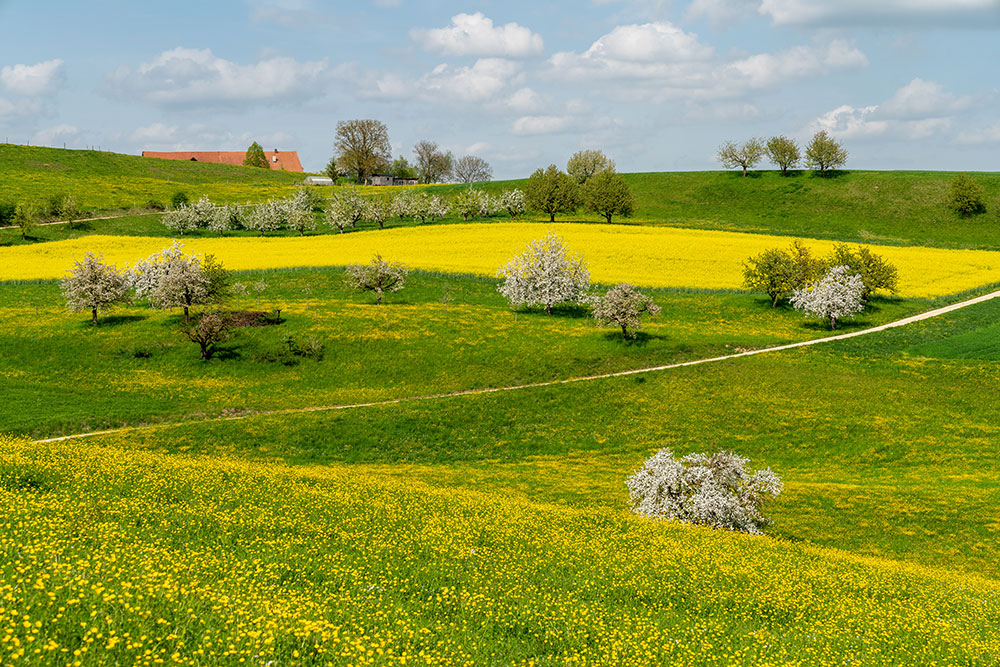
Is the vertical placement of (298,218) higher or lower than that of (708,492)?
higher

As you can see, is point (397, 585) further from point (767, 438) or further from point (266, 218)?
point (266, 218)

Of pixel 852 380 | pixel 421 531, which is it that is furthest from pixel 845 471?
pixel 421 531

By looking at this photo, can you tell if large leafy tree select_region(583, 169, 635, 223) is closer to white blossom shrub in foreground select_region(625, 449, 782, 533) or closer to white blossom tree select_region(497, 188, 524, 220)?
white blossom tree select_region(497, 188, 524, 220)

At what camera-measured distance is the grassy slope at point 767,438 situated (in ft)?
104

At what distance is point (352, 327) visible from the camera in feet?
197

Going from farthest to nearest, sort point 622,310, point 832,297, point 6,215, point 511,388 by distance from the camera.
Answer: point 6,215 < point 832,297 < point 622,310 < point 511,388

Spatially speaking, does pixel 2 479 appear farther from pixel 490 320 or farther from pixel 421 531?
pixel 490 320

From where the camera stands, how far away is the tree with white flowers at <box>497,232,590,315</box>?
67938 millimetres

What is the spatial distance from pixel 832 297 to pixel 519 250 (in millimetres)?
43261

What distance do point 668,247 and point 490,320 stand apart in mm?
46041

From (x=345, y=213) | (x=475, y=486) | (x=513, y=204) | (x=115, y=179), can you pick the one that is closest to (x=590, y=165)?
(x=513, y=204)

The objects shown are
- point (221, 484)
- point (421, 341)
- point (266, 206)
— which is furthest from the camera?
point (266, 206)

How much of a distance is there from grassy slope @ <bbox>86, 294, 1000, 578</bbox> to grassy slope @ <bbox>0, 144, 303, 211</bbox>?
114m

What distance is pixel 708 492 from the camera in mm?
27969
